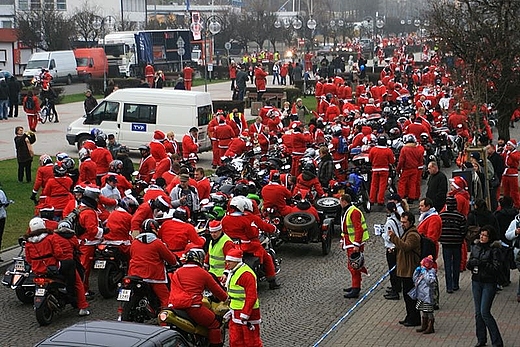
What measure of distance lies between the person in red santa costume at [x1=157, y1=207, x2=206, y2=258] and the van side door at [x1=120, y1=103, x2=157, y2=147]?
51.0 feet

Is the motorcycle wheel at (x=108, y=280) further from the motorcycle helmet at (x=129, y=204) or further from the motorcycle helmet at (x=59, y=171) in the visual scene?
the motorcycle helmet at (x=59, y=171)

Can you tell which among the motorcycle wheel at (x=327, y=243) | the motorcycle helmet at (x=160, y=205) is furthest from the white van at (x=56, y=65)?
the motorcycle helmet at (x=160, y=205)

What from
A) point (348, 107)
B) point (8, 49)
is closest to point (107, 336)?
point (348, 107)

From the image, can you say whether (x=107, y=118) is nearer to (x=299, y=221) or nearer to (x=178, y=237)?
(x=299, y=221)

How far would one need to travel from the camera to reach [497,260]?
1242cm

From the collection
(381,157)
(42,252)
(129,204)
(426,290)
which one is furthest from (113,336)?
(381,157)

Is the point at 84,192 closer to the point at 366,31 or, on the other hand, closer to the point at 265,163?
the point at 265,163

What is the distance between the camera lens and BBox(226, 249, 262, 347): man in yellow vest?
36.6 feet

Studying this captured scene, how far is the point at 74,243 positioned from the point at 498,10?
14.7 meters

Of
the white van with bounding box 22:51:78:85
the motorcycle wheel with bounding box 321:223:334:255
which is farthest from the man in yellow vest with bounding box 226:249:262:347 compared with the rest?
the white van with bounding box 22:51:78:85

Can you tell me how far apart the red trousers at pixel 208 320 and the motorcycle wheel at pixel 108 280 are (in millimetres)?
4017

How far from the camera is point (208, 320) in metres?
11.4

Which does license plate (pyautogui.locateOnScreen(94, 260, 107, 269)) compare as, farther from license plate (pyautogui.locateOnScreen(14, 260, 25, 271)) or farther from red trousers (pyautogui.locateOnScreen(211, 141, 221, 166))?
red trousers (pyautogui.locateOnScreen(211, 141, 221, 166))

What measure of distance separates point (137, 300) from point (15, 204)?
→ 9.94m
